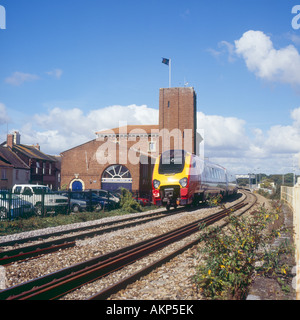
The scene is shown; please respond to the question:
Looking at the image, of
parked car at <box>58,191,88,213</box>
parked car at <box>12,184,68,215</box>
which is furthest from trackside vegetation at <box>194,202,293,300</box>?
parked car at <box>58,191,88,213</box>

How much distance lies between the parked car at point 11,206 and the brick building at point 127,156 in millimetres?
18916

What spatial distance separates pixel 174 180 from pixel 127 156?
16.1 metres

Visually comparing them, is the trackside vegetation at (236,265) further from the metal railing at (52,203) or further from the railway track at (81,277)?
the metal railing at (52,203)

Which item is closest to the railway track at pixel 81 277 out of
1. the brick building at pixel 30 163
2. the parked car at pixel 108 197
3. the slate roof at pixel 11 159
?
the parked car at pixel 108 197

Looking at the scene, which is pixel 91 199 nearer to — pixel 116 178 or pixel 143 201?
pixel 143 201

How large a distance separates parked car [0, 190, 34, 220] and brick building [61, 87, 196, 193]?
745 inches

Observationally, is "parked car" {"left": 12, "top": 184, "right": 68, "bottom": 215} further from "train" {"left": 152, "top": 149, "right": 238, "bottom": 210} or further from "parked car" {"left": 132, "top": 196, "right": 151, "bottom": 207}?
"parked car" {"left": 132, "top": 196, "right": 151, "bottom": 207}

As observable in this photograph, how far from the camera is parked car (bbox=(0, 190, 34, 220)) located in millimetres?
14750

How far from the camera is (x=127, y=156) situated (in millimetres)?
34500

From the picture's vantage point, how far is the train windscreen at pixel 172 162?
1914cm

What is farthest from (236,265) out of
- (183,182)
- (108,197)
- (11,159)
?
(11,159)

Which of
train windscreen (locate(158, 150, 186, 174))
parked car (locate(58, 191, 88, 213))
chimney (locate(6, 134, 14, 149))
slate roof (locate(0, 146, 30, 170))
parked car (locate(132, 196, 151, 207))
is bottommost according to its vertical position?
parked car (locate(132, 196, 151, 207))
